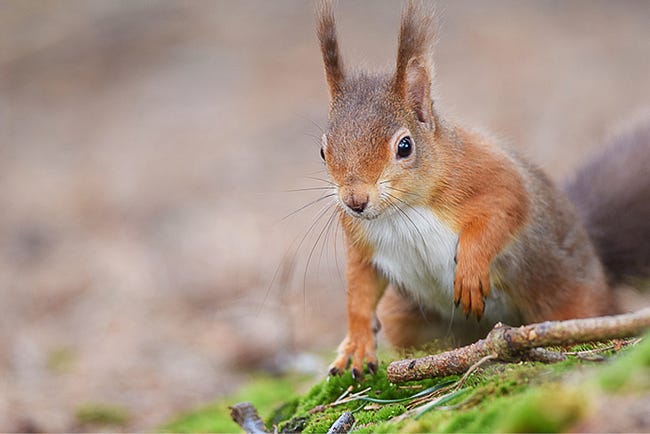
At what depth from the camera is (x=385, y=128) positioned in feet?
9.18

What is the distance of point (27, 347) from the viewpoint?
18.1 feet

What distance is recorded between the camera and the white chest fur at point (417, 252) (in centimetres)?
293

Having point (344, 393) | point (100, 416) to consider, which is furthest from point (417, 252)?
point (100, 416)

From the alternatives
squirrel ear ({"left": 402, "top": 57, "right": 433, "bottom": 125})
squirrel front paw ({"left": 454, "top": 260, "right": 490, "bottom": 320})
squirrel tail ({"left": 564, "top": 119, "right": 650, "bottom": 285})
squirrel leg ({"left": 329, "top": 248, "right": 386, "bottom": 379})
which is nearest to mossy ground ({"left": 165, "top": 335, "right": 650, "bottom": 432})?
squirrel leg ({"left": 329, "top": 248, "right": 386, "bottom": 379})

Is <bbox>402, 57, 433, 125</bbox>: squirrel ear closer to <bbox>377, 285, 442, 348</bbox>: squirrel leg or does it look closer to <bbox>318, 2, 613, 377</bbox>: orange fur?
<bbox>318, 2, 613, 377</bbox>: orange fur

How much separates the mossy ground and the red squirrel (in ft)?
0.67

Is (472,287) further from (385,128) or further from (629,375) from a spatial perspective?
(629,375)

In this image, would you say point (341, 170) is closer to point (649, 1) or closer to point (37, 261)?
point (37, 261)

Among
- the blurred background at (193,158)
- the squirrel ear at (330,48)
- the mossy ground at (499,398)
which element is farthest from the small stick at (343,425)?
the blurred background at (193,158)

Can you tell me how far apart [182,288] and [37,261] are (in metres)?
1.27

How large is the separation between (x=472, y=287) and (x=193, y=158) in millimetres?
5433

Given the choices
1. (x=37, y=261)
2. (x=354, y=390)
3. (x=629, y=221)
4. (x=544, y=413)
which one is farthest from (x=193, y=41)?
(x=544, y=413)

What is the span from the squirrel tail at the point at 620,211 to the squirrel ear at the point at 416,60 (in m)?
1.23

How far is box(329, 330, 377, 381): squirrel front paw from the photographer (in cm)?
287
